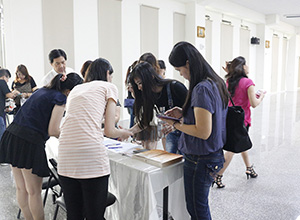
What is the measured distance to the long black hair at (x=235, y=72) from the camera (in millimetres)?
3259

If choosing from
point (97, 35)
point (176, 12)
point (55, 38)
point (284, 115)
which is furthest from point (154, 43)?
point (284, 115)

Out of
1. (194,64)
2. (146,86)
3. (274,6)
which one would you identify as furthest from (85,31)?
(274,6)

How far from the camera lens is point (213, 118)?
164 centimetres

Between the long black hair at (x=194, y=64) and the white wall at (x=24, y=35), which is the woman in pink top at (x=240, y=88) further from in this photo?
the white wall at (x=24, y=35)

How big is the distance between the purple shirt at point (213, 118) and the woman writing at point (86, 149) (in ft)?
1.48

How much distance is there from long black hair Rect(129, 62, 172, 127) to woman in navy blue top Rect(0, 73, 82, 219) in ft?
1.40

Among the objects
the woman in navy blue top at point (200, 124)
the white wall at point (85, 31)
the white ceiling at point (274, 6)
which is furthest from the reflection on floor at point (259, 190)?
the white ceiling at point (274, 6)

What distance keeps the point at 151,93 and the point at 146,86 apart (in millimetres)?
64

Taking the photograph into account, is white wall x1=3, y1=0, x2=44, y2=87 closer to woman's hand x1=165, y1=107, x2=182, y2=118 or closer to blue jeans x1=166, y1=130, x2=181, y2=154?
blue jeans x1=166, y1=130, x2=181, y2=154

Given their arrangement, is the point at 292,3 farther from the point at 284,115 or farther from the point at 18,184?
the point at 18,184

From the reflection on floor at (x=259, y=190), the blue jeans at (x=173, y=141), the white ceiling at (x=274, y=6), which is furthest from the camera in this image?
the white ceiling at (x=274, y=6)

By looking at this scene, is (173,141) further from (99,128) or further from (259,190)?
(259,190)

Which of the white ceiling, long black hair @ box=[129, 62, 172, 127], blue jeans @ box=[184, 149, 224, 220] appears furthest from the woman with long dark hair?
the white ceiling

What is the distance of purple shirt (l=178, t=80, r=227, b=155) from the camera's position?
61.7 inches
